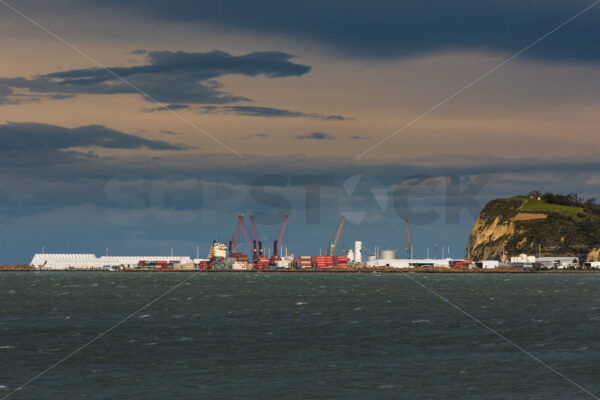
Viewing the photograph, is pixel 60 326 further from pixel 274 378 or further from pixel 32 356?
pixel 274 378

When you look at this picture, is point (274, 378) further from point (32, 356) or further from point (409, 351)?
point (32, 356)

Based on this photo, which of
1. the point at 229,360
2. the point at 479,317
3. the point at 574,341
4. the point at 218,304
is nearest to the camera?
the point at 229,360

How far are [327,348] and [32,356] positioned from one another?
3299 cm

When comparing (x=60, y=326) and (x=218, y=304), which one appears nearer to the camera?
(x=60, y=326)

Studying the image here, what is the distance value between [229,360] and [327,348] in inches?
546

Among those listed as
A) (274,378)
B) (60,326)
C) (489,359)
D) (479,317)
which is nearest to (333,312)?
(479,317)

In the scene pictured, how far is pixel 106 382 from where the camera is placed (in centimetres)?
6625

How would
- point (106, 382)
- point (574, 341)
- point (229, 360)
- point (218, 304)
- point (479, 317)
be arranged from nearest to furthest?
1. point (106, 382)
2. point (229, 360)
3. point (574, 341)
4. point (479, 317)
5. point (218, 304)

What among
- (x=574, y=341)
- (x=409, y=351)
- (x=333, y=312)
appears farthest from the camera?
(x=333, y=312)

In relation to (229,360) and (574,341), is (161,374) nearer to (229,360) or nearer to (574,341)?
(229,360)

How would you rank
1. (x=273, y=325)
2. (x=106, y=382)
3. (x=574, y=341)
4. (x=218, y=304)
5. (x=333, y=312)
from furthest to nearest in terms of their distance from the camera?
(x=218, y=304) → (x=333, y=312) → (x=273, y=325) → (x=574, y=341) → (x=106, y=382)

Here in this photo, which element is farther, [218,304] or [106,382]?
[218,304]

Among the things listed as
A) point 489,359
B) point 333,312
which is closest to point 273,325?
point 333,312

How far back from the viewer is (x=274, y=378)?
224 ft
